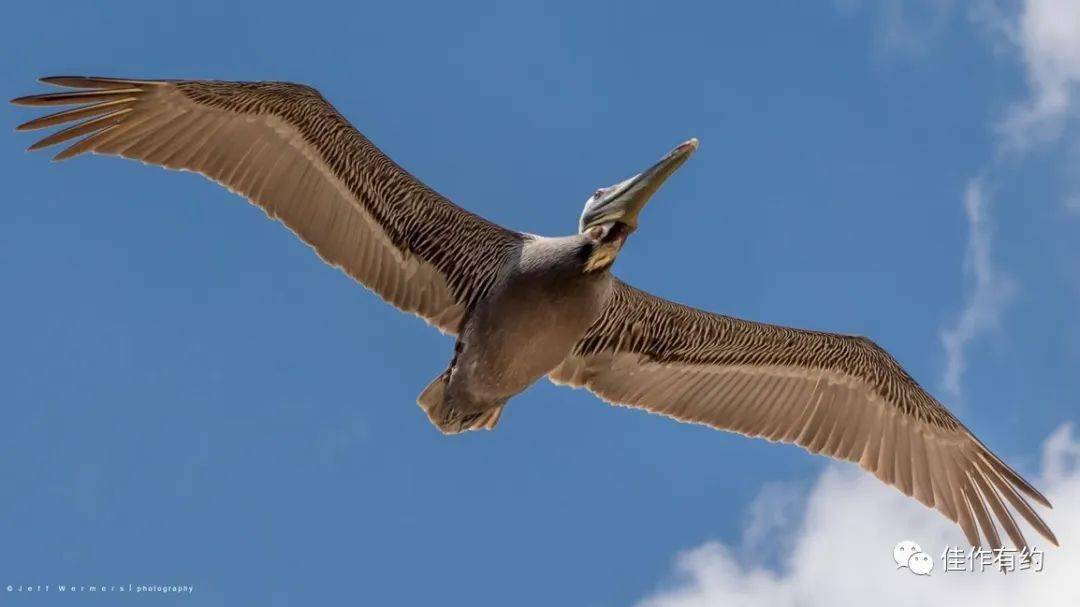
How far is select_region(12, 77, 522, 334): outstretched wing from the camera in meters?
13.2

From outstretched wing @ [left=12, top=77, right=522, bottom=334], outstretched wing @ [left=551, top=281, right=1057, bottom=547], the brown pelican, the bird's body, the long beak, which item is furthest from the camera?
outstretched wing @ [left=551, top=281, right=1057, bottom=547]

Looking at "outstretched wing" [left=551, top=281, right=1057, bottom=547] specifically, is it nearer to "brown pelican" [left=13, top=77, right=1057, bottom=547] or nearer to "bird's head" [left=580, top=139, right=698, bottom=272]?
"brown pelican" [left=13, top=77, right=1057, bottom=547]

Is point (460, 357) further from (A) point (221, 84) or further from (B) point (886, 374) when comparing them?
(B) point (886, 374)

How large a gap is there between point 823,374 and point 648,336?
1.97 metres

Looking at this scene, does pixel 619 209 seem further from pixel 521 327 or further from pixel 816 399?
pixel 816 399

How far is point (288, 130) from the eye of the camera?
13.5m

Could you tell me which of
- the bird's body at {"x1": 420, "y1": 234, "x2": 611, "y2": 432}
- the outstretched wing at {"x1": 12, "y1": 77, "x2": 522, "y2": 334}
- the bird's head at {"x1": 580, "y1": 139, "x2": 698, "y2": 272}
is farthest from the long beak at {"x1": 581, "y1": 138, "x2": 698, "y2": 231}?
the outstretched wing at {"x1": 12, "y1": 77, "x2": 522, "y2": 334}

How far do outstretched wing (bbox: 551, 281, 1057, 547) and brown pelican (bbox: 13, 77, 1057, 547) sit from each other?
15mm

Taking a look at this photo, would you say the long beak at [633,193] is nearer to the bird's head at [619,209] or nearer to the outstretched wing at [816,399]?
the bird's head at [619,209]

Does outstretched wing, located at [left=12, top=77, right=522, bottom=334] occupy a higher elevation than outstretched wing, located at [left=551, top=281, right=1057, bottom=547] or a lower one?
higher

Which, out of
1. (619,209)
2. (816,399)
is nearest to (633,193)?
(619,209)

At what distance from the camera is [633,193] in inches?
491

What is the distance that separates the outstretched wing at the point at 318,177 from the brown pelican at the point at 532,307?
0.01m

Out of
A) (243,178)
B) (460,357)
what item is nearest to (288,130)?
(243,178)
